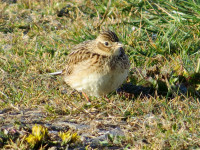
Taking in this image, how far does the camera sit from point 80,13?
835cm

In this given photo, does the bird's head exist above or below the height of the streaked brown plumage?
above

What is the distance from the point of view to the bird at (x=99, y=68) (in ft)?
16.2

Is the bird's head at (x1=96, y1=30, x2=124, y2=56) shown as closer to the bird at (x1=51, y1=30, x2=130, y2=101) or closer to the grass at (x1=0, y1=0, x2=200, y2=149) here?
the bird at (x1=51, y1=30, x2=130, y2=101)

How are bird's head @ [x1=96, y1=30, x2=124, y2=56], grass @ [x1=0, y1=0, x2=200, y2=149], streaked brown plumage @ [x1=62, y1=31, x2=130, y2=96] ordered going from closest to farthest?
grass @ [x1=0, y1=0, x2=200, y2=149], streaked brown plumage @ [x1=62, y1=31, x2=130, y2=96], bird's head @ [x1=96, y1=30, x2=124, y2=56]

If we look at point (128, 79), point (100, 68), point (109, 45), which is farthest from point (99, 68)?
point (128, 79)

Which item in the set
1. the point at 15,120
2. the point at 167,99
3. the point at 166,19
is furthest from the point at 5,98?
the point at 166,19

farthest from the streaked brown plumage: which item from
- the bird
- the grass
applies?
the grass

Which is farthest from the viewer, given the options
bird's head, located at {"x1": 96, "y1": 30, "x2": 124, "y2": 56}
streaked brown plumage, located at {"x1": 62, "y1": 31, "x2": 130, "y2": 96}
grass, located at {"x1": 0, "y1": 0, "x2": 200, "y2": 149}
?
bird's head, located at {"x1": 96, "y1": 30, "x2": 124, "y2": 56}

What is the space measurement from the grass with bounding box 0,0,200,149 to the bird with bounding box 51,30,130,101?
7.9 inches

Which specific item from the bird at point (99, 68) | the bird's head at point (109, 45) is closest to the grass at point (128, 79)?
the bird at point (99, 68)

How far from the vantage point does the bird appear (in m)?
4.94

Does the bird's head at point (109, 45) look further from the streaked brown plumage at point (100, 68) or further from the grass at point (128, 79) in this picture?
the grass at point (128, 79)

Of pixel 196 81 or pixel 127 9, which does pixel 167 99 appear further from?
pixel 127 9

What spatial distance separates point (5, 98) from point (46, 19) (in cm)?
319
